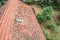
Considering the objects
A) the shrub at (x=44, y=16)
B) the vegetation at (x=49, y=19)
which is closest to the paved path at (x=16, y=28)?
the vegetation at (x=49, y=19)

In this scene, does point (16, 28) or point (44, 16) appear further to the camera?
point (44, 16)

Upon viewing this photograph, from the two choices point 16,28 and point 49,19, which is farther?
point 49,19

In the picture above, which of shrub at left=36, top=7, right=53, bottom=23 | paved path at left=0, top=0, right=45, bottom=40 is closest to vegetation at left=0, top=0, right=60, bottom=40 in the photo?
shrub at left=36, top=7, right=53, bottom=23

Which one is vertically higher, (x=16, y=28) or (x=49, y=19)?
(x=16, y=28)

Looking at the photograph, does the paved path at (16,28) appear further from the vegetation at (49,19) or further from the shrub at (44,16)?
the shrub at (44,16)

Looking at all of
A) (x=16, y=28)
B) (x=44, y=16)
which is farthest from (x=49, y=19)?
(x=16, y=28)

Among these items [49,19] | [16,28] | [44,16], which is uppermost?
[16,28]

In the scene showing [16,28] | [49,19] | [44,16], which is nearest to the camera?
[16,28]

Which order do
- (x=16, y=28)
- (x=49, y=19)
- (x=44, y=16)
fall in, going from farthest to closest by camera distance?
(x=49, y=19), (x=44, y=16), (x=16, y=28)

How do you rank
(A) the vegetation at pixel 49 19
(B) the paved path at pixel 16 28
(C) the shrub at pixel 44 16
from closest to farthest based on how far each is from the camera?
(B) the paved path at pixel 16 28, (A) the vegetation at pixel 49 19, (C) the shrub at pixel 44 16

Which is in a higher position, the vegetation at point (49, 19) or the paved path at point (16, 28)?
the paved path at point (16, 28)

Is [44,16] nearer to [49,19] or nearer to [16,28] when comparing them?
[49,19]

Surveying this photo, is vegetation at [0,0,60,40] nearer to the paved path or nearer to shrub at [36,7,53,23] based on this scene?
shrub at [36,7,53,23]
